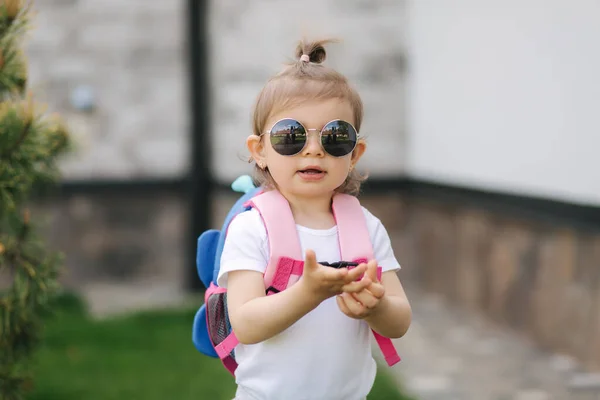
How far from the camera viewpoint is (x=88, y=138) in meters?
7.15

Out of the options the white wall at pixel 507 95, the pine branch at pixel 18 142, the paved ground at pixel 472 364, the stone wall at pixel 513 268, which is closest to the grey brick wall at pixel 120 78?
the paved ground at pixel 472 364

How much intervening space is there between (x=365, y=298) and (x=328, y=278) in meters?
0.10

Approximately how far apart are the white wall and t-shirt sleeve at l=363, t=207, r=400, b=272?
2760 millimetres

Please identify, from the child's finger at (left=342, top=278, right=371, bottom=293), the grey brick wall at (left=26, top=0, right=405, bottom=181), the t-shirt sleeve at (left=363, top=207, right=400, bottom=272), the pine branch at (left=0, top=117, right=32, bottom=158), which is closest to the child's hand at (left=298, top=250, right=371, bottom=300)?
the child's finger at (left=342, top=278, right=371, bottom=293)

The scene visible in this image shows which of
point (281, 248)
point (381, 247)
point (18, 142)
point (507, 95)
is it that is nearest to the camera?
point (281, 248)

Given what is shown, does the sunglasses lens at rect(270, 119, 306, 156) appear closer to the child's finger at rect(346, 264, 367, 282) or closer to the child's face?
the child's face

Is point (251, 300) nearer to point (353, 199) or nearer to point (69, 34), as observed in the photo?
point (353, 199)

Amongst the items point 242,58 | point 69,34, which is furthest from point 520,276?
point 69,34

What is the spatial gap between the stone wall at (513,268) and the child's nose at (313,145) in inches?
120

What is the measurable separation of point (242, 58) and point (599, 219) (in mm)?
3456

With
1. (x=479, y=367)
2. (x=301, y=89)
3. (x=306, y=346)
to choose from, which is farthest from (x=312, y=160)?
(x=479, y=367)

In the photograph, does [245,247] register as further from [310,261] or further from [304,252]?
[310,261]

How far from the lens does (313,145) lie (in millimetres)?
1941

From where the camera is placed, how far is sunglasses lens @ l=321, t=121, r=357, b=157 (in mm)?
1932
